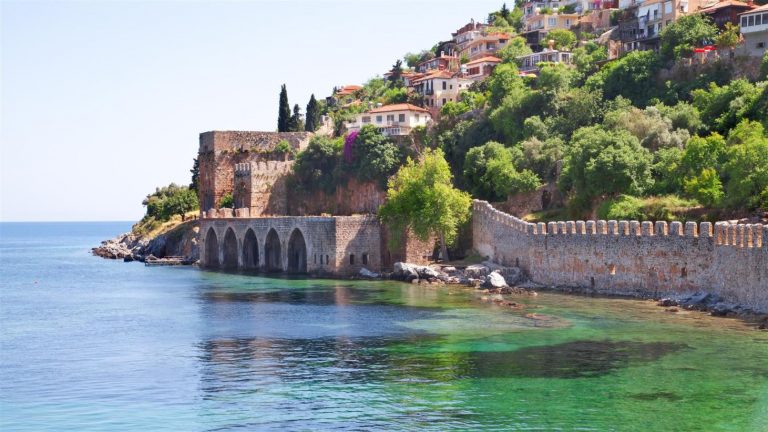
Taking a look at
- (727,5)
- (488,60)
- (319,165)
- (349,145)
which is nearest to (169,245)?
(319,165)

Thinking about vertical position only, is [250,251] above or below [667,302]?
above

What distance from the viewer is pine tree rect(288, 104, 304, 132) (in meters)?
82.9

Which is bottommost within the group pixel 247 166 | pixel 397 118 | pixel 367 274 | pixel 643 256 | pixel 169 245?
pixel 367 274

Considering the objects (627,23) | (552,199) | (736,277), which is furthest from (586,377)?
(627,23)

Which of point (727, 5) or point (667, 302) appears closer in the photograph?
point (667, 302)

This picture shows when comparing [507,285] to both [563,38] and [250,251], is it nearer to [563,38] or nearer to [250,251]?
[250,251]

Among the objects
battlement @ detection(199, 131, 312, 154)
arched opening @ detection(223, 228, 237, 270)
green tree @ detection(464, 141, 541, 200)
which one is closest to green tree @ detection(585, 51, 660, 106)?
green tree @ detection(464, 141, 541, 200)

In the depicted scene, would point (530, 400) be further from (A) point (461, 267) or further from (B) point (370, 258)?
(B) point (370, 258)

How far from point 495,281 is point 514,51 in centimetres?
4137

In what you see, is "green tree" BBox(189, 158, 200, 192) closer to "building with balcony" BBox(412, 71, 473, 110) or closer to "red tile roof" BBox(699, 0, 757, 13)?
"building with balcony" BBox(412, 71, 473, 110)

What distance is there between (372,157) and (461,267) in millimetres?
19881

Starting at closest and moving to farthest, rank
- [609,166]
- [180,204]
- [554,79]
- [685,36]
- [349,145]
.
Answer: [609,166], [685,36], [554,79], [349,145], [180,204]

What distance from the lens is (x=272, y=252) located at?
6150cm

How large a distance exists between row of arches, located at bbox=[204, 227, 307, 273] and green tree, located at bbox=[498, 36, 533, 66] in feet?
87.6
